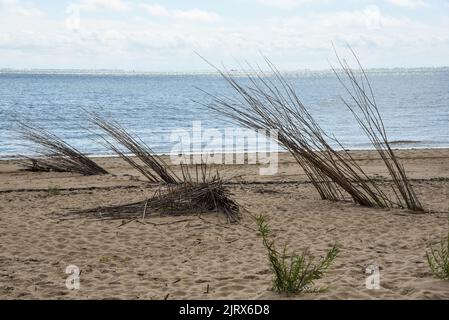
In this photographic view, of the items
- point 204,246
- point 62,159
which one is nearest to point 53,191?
point 62,159

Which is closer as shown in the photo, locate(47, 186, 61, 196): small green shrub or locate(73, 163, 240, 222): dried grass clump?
locate(73, 163, 240, 222): dried grass clump

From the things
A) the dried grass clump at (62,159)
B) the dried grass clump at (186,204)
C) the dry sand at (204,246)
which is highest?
the dried grass clump at (62,159)

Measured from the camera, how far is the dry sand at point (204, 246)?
416cm

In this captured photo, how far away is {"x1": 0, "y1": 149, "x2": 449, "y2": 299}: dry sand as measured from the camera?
13.7 ft

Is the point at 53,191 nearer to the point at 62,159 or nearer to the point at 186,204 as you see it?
the point at 62,159

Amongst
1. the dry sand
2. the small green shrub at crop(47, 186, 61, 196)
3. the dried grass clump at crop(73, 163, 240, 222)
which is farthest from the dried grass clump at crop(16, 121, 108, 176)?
the dried grass clump at crop(73, 163, 240, 222)

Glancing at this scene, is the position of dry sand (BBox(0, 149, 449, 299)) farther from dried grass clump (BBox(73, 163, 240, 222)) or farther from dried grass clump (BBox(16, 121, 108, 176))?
dried grass clump (BBox(16, 121, 108, 176))

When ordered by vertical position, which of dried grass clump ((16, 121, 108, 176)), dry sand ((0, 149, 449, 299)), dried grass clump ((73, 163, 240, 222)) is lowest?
dry sand ((0, 149, 449, 299))

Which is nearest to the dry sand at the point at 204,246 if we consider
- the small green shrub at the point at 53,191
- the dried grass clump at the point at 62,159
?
the small green shrub at the point at 53,191

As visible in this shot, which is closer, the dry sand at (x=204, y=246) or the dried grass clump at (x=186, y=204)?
the dry sand at (x=204, y=246)

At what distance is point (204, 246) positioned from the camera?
568 cm

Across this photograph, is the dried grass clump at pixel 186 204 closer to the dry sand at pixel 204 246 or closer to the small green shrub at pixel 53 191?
the dry sand at pixel 204 246
